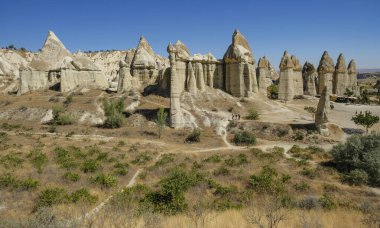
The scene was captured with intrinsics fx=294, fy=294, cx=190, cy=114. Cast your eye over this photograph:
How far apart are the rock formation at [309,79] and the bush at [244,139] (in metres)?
31.1

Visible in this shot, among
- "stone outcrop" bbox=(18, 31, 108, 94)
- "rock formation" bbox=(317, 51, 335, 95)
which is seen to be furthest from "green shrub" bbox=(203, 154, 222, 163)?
"rock formation" bbox=(317, 51, 335, 95)

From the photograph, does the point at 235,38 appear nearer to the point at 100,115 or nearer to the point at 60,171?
the point at 100,115

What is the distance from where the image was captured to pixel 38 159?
2117 cm

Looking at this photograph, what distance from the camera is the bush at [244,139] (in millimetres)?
27938

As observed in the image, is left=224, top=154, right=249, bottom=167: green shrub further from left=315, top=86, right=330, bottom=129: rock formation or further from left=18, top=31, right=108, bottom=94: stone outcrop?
left=18, top=31, right=108, bottom=94: stone outcrop

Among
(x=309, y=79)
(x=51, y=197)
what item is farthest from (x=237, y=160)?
(x=309, y=79)

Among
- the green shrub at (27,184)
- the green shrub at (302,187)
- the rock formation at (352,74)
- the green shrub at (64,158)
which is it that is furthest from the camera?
the rock formation at (352,74)

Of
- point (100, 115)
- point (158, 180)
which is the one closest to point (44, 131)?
point (100, 115)

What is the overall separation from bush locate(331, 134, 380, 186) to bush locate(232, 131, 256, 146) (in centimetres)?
746

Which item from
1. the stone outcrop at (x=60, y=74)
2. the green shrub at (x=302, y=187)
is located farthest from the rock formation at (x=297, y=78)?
the green shrub at (x=302, y=187)

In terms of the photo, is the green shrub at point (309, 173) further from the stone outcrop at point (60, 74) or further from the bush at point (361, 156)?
the stone outcrop at point (60, 74)

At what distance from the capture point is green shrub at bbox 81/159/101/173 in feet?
63.9

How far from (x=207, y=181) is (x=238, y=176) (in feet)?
8.04

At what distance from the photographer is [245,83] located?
41.3 metres
